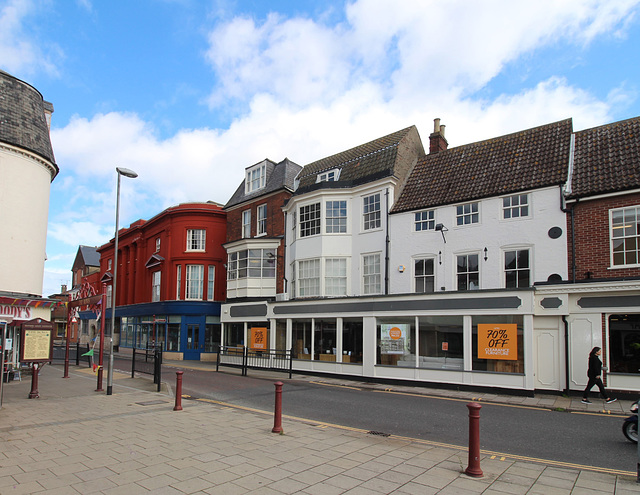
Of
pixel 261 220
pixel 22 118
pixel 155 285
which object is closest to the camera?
→ pixel 22 118

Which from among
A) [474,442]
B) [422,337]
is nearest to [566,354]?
[422,337]

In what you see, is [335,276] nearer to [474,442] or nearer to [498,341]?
[498,341]

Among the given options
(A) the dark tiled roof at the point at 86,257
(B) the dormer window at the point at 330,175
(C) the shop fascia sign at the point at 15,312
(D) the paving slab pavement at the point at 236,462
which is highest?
(B) the dormer window at the point at 330,175

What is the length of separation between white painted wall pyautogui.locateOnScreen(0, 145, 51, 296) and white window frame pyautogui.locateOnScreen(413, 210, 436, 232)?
54.1 ft

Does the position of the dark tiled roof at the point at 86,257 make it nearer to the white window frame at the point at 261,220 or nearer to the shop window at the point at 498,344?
the white window frame at the point at 261,220

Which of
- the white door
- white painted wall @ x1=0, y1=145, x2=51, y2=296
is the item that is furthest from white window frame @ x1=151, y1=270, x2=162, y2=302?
the white door

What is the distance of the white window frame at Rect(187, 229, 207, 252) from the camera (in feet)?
→ 110

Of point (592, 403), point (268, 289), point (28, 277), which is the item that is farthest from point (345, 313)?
point (28, 277)

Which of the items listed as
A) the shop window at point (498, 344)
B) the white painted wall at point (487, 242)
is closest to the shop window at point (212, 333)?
the white painted wall at point (487, 242)

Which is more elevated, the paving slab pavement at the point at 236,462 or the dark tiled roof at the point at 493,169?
the dark tiled roof at the point at 493,169

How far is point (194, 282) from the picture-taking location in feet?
109

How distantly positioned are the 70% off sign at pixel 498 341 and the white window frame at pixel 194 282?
22550 mm

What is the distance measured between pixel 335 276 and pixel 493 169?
9016mm

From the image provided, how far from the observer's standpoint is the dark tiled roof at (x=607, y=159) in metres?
15.2
